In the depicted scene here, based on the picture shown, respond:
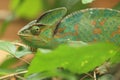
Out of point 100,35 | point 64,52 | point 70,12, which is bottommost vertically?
point 64,52

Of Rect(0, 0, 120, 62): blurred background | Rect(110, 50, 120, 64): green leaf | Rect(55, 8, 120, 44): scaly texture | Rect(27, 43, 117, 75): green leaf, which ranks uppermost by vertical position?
Rect(0, 0, 120, 62): blurred background

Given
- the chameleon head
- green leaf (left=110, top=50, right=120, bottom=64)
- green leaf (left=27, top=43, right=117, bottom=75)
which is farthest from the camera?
the chameleon head

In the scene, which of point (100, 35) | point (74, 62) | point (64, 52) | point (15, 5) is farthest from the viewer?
point (15, 5)

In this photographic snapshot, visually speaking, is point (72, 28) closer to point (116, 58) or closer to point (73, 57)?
point (116, 58)

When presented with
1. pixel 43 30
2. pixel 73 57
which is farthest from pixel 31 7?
pixel 73 57

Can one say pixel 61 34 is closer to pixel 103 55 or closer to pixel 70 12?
pixel 70 12

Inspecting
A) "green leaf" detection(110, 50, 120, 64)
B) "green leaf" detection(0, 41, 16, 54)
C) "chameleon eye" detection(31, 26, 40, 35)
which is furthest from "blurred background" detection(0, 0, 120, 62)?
"green leaf" detection(110, 50, 120, 64)

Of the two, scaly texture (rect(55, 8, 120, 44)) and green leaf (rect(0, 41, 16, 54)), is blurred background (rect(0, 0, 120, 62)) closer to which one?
scaly texture (rect(55, 8, 120, 44))

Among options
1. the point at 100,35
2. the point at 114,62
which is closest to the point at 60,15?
the point at 100,35
